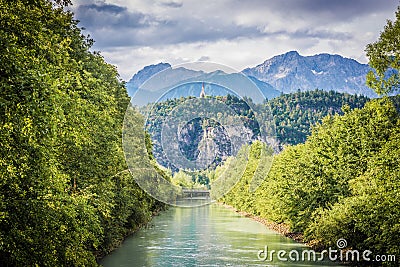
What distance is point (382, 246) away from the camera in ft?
63.8

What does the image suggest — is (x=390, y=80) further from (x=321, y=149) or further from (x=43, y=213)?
(x=321, y=149)

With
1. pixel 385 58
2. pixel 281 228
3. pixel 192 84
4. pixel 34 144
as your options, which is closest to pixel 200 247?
pixel 281 228

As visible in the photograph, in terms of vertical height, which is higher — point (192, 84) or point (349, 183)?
point (192, 84)

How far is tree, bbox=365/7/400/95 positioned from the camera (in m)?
16.1

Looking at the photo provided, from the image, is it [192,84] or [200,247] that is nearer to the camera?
[192,84]

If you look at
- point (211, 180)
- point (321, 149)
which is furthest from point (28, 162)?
point (321, 149)

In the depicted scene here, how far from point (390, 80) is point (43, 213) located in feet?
35.8

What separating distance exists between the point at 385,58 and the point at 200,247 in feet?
57.6

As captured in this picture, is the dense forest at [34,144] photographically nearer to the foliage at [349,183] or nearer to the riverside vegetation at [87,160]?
the riverside vegetation at [87,160]

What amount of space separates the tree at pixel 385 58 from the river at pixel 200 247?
34.0ft

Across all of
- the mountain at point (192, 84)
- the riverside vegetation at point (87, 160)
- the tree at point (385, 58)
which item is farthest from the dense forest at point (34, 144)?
the tree at point (385, 58)

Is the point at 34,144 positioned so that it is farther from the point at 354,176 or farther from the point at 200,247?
the point at 200,247

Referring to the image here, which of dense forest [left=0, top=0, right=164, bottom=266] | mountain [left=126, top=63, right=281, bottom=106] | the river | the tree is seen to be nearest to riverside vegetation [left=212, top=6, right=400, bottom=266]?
the tree

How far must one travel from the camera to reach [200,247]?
101 feet
